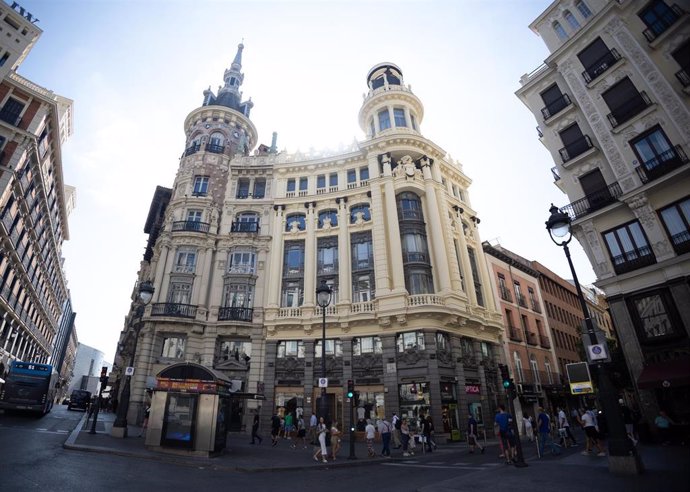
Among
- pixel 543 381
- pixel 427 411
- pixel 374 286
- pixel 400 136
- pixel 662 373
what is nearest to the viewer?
pixel 662 373

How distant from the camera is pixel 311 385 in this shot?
1017 inches

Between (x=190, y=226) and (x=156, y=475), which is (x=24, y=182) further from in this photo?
(x=156, y=475)

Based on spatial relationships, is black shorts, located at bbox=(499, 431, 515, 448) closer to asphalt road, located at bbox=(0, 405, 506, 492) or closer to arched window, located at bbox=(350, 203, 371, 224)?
asphalt road, located at bbox=(0, 405, 506, 492)

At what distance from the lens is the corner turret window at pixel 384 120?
1320 inches

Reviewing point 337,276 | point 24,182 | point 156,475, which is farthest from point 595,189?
point 24,182

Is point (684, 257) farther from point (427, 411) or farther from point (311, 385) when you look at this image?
point (311, 385)

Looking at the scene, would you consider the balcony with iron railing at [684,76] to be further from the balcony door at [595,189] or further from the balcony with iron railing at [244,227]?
the balcony with iron railing at [244,227]

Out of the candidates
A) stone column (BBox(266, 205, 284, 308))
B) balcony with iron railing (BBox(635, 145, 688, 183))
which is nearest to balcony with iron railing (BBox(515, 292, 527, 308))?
balcony with iron railing (BBox(635, 145, 688, 183))

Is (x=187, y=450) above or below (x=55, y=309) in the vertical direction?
below

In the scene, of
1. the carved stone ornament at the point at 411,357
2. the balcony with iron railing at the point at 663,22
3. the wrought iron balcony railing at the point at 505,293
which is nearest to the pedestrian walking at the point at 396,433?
the carved stone ornament at the point at 411,357

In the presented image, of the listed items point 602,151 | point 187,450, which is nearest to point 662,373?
point 602,151

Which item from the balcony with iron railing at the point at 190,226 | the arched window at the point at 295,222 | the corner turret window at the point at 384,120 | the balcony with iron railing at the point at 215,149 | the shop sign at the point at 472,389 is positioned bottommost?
the shop sign at the point at 472,389

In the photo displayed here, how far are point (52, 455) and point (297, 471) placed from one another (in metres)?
7.74

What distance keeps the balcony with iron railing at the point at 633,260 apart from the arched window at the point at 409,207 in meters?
14.5
